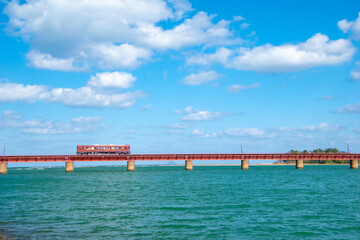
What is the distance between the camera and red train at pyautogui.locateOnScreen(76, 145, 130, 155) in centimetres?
11338

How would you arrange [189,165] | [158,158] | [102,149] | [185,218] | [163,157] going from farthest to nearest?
1. [189,165]
2. [163,157]
3. [158,158]
4. [102,149]
5. [185,218]

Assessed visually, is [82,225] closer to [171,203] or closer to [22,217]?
[22,217]

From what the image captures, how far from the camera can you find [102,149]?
377 ft

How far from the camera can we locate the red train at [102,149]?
113 m

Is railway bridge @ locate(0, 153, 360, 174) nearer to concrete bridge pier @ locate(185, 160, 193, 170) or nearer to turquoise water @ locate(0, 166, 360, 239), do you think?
concrete bridge pier @ locate(185, 160, 193, 170)

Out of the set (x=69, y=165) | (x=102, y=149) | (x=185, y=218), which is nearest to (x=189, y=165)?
(x=102, y=149)

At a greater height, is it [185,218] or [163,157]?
[163,157]

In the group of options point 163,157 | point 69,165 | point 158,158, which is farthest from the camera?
point 163,157

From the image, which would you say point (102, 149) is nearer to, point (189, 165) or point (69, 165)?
point (69, 165)

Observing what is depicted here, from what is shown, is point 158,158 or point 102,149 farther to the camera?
point 158,158

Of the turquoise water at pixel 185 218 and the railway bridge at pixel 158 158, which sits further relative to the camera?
the railway bridge at pixel 158 158

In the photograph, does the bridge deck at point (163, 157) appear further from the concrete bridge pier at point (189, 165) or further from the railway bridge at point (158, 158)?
the concrete bridge pier at point (189, 165)

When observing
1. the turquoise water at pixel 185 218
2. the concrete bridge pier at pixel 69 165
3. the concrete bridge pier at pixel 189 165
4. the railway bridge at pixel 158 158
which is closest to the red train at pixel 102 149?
the railway bridge at pixel 158 158

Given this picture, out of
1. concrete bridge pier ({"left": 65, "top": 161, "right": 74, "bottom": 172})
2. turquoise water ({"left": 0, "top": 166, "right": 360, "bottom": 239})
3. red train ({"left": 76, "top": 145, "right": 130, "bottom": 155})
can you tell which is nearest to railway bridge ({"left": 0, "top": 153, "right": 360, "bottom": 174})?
concrete bridge pier ({"left": 65, "top": 161, "right": 74, "bottom": 172})
